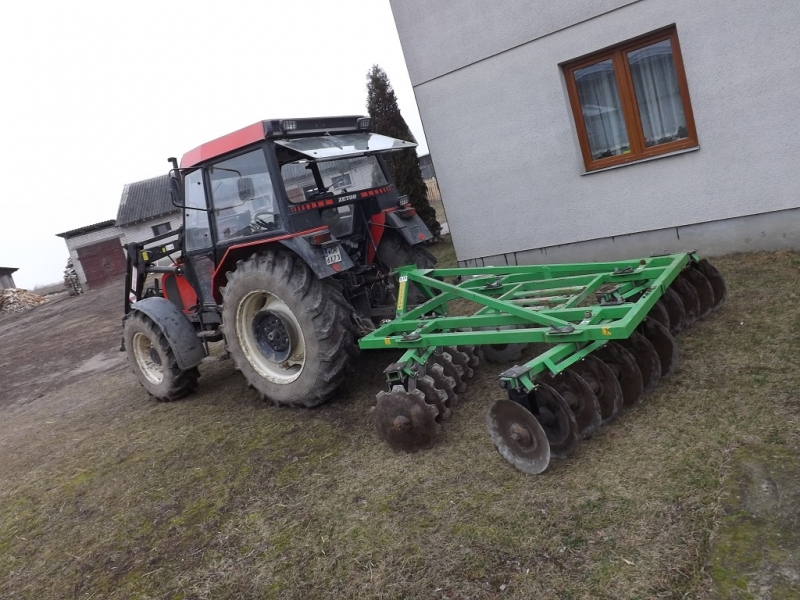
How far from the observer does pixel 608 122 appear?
6.56 meters

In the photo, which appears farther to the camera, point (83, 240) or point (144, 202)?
point (83, 240)

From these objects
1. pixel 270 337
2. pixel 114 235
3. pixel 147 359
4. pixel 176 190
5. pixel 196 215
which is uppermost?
pixel 114 235

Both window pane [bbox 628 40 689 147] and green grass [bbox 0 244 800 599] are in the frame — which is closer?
green grass [bbox 0 244 800 599]

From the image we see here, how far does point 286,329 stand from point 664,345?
2623 millimetres

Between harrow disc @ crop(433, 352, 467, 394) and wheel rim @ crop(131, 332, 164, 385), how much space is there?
319 centimetres

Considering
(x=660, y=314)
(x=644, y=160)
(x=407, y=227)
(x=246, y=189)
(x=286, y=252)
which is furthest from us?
(x=644, y=160)

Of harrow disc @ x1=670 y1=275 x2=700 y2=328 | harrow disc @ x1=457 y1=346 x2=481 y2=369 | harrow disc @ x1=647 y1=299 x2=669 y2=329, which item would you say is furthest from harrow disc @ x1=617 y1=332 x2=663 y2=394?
harrow disc @ x1=457 y1=346 x2=481 y2=369

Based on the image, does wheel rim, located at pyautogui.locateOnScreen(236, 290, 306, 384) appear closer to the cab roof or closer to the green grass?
the green grass

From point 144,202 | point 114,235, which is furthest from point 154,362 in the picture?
point 114,235

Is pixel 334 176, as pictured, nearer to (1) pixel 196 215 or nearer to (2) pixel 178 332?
(1) pixel 196 215

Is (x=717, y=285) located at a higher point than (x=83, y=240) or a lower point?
lower

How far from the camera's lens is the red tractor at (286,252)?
4.41 metres

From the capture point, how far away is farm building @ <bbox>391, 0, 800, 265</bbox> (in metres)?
5.56

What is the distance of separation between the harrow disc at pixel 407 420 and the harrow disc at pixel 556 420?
0.69 metres
